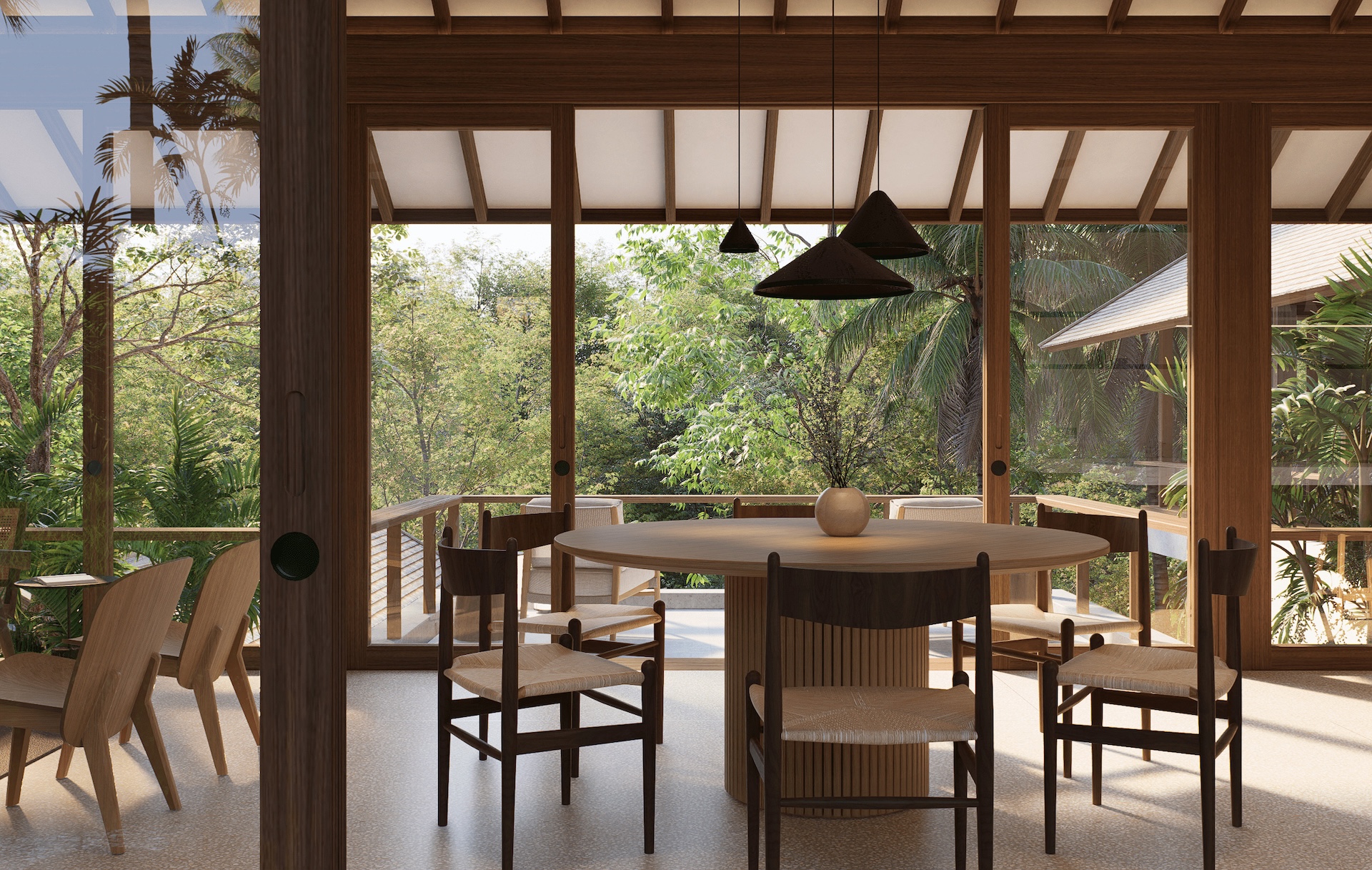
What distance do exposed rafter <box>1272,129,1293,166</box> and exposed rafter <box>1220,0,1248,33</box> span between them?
554 mm

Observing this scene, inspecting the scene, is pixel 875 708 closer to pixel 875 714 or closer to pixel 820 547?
pixel 875 714

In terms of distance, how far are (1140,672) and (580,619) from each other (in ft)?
5.85

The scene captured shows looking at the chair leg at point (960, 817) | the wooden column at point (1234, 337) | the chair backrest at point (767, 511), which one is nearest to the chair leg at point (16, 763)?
the chair leg at point (960, 817)

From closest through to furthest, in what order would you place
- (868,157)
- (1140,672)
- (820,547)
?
(1140,672)
(820,547)
(868,157)

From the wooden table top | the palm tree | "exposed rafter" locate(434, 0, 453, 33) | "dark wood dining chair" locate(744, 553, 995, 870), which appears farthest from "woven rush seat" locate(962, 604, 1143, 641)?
"exposed rafter" locate(434, 0, 453, 33)

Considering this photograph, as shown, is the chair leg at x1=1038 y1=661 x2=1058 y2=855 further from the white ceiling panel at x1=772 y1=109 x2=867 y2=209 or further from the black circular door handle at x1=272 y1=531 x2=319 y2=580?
the white ceiling panel at x1=772 y1=109 x2=867 y2=209

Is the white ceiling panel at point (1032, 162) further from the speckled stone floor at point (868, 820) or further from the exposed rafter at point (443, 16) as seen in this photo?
the exposed rafter at point (443, 16)

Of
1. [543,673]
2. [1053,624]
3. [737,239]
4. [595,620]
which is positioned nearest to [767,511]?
[595,620]

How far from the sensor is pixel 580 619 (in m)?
3.33

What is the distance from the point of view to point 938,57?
4594 mm

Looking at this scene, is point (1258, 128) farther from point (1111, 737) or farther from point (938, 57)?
point (1111, 737)

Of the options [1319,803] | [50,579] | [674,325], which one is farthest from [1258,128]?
[674,325]

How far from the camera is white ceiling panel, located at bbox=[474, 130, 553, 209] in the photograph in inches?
183

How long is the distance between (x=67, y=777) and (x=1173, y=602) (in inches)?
184
